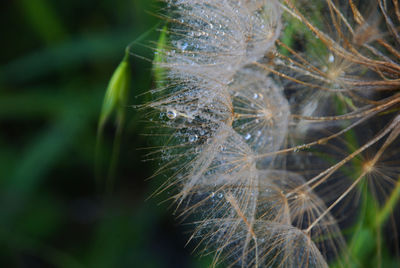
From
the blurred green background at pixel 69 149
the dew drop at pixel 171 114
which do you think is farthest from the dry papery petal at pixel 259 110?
the blurred green background at pixel 69 149

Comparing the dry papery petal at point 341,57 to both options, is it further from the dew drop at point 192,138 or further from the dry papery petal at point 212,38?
the dew drop at point 192,138

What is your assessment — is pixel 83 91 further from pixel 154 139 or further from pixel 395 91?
pixel 395 91

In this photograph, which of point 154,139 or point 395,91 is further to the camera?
point 395,91

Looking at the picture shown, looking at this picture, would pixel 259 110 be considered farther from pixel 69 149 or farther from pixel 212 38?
pixel 69 149

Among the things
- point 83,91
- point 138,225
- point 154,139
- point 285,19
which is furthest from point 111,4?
point 154,139

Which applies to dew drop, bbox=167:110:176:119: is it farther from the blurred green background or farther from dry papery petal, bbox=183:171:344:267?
the blurred green background

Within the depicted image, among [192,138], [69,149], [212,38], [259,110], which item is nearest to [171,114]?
[192,138]
